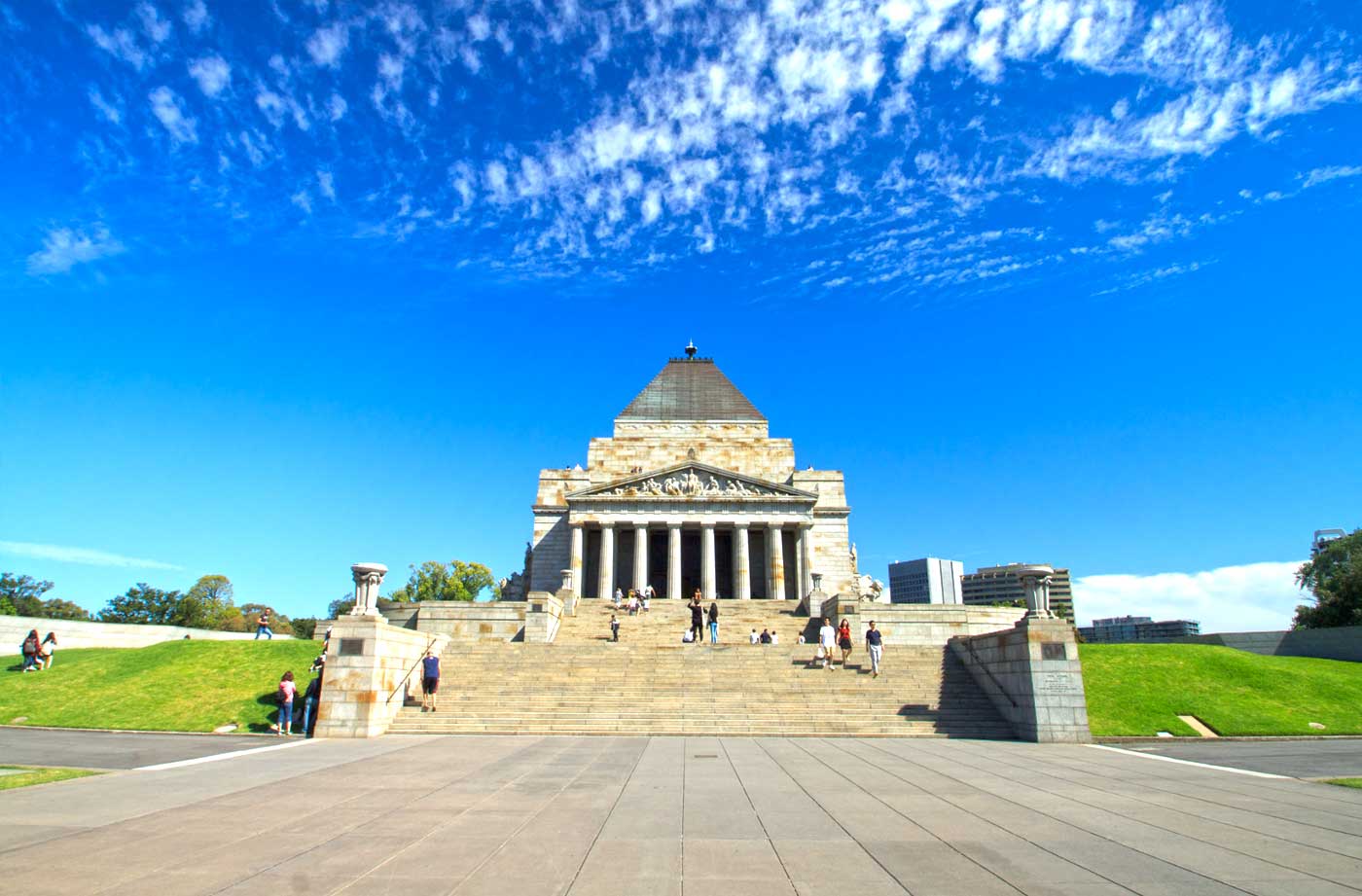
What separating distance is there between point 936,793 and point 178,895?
361 inches

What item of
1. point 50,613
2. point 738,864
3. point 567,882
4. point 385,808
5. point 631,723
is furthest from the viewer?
point 50,613

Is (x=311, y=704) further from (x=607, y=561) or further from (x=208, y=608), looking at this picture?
(x=208, y=608)

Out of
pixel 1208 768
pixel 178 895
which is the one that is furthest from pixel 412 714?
pixel 1208 768

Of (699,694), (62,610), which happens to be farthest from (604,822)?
(62,610)

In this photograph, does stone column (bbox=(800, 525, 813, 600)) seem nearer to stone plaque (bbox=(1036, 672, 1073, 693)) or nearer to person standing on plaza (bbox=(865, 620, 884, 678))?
person standing on plaza (bbox=(865, 620, 884, 678))

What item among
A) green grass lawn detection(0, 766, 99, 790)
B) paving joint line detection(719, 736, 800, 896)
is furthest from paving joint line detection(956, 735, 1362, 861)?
green grass lawn detection(0, 766, 99, 790)

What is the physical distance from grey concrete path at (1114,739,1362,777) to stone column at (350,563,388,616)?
64.5 feet

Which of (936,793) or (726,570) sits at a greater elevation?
(726,570)

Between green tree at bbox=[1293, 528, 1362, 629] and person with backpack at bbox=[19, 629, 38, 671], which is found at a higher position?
green tree at bbox=[1293, 528, 1362, 629]

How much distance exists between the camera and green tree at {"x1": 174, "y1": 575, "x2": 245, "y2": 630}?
69.6 meters

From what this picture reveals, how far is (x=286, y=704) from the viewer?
19.6m

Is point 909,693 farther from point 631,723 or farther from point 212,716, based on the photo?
point 212,716

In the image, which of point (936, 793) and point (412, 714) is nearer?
point (936, 793)

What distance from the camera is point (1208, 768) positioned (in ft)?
45.5
